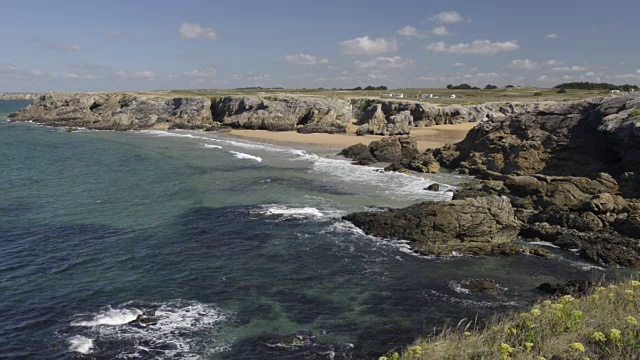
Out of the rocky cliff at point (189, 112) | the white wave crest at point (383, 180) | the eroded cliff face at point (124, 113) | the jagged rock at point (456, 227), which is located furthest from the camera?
the eroded cliff face at point (124, 113)

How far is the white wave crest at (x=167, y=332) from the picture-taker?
54.0ft

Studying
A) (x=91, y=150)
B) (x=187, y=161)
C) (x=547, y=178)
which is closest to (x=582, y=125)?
(x=547, y=178)

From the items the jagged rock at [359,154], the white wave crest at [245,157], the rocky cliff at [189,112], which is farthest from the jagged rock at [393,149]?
the rocky cliff at [189,112]

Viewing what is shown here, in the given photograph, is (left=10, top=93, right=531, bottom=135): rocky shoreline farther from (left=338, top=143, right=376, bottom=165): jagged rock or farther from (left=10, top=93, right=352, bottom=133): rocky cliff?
(left=338, top=143, right=376, bottom=165): jagged rock

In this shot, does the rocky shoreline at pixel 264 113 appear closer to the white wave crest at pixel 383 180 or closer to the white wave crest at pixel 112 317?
the white wave crest at pixel 383 180

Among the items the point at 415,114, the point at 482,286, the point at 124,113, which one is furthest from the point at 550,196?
the point at 124,113

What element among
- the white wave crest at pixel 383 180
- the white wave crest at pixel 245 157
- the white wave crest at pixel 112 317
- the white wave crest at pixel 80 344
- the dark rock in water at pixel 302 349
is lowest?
the white wave crest at pixel 80 344

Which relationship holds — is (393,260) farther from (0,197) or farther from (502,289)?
(0,197)

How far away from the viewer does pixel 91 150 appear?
2635 inches

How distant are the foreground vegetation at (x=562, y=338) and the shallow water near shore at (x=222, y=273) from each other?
23.9ft

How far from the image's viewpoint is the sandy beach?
73.2m

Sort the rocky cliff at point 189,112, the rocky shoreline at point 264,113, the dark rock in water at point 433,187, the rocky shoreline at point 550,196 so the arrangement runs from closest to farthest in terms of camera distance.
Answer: the rocky shoreline at point 550,196 → the dark rock in water at point 433,187 → the rocky shoreline at point 264,113 → the rocky cliff at point 189,112

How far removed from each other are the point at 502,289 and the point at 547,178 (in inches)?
649

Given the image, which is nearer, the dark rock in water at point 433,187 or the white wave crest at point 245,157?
the dark rock in water at point 433,187
